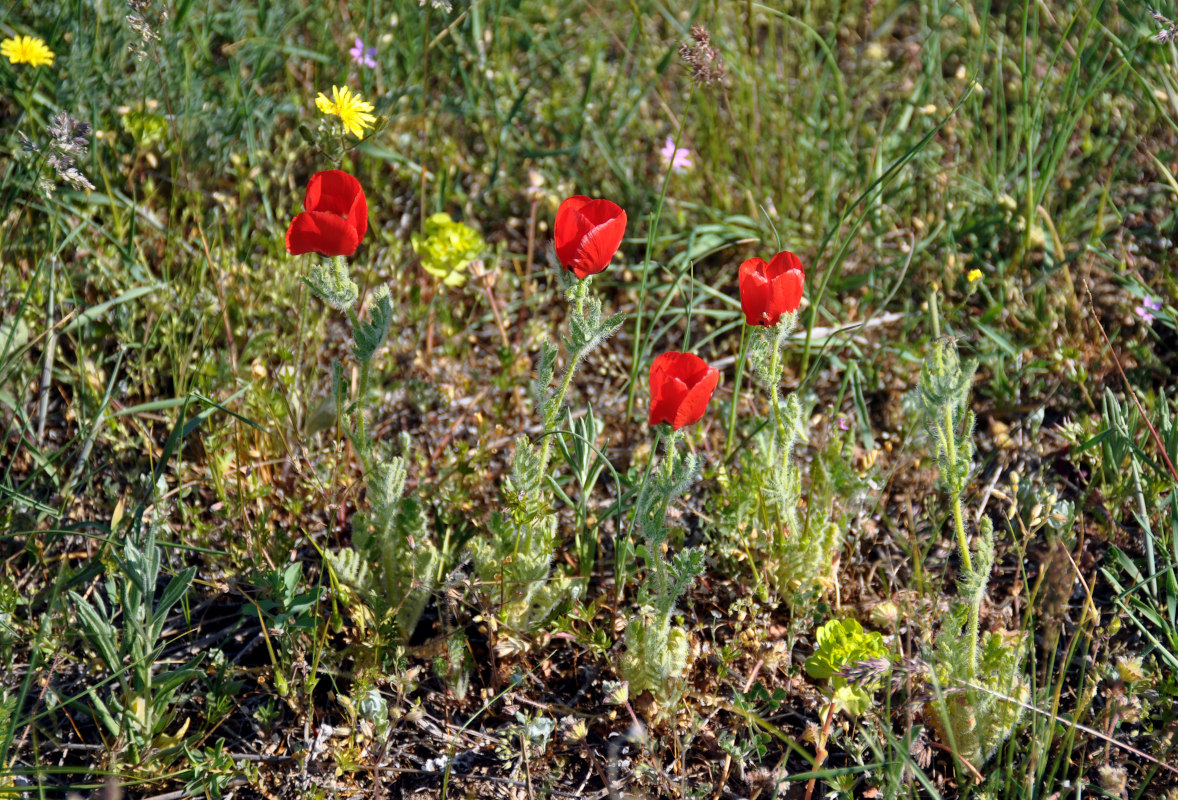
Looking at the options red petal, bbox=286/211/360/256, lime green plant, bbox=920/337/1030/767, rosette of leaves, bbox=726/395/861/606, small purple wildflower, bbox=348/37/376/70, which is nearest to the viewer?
lime green plant, bbox=920/337/1030/767

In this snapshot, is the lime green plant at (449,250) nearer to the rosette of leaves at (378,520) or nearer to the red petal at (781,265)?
the rosette of leaves at (378,520)

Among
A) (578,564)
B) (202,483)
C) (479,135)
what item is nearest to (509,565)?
(578,564)

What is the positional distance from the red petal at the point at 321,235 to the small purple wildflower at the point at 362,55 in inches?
60.4

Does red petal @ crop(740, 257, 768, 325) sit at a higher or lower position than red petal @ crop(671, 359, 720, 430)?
higher

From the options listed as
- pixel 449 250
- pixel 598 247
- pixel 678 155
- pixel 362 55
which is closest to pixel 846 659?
pixel 598 247

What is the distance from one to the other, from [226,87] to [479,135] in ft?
2.85

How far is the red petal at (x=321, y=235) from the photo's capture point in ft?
5.78

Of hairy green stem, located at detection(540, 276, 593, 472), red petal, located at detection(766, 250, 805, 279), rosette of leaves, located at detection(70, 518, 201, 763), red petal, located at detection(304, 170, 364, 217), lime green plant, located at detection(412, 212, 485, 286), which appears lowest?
rosette of leaves, located at detection(70, 518, 201, 763)

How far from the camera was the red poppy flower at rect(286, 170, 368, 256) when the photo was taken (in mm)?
1768

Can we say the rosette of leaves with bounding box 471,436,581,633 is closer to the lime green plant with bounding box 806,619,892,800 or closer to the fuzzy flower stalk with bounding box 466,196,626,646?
the fuzzy flower stalk with bounding box 466,196,626,646

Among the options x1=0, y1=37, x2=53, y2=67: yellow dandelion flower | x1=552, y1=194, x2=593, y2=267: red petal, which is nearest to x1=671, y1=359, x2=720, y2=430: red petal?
x1=552, y1=194, x2=593, y2=267: red petal

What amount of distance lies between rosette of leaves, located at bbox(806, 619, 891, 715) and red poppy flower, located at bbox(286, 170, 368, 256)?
48.7 inches

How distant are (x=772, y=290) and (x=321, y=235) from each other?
852 millimetres

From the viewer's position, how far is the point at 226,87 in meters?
3.22
